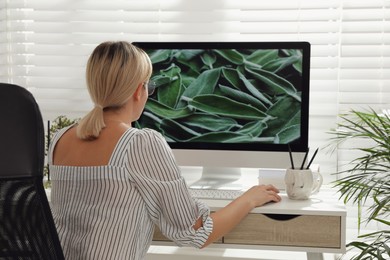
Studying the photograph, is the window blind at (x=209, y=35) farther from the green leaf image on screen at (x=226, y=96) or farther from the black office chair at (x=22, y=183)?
the black office chair at (x=22, y=183)

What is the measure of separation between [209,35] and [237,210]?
134 cm

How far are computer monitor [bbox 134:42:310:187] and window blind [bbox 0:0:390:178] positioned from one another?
1.67 feet

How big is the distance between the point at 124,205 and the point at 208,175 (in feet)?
3.96

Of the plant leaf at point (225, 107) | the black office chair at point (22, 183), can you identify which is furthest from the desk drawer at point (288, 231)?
the black office chair at point (22, 183)

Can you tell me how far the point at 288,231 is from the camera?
2553 millimetres

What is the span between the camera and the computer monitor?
2.85 meters

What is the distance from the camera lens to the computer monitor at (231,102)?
2848mm

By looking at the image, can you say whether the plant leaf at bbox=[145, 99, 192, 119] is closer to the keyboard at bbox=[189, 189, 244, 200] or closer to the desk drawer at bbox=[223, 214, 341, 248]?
the keyboard at bbox=[189, 189, 244, 200]

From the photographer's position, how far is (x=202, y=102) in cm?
291

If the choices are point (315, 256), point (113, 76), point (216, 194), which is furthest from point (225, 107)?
point (113, 76)

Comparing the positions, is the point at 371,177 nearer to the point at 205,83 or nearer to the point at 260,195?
the point at 260,195

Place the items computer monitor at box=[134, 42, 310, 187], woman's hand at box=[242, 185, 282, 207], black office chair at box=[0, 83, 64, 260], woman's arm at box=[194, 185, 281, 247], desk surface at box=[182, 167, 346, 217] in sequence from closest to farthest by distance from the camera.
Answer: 1. black office chair at box=[0, 83, 64, 260]
2. woman's arm at box=[194, 185, 281, 247]
3. woman's hand at box=[242, 185, 282, 207]
4. desk surface at box=[182, 167, 346, 217]
5. computer monitor at box=[134, 42, 310, 187]

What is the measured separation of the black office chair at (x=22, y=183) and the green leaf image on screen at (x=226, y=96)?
1349mm

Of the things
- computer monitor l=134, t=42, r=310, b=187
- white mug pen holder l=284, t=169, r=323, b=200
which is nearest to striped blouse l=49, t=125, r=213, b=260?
white mug pen holder l=284, t=169, r=323, b=200
